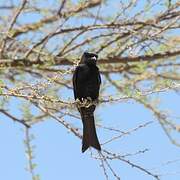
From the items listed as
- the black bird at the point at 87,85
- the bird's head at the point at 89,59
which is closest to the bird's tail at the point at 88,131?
the black bird at the point at 87,85

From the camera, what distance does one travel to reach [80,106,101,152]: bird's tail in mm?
2982

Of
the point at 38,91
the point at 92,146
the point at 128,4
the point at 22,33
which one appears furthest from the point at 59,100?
the point at 22,33

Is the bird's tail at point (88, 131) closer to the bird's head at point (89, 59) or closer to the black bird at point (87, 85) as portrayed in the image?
the black bird at point (87, 85)

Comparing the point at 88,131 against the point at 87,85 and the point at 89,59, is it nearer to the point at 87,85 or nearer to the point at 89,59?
the point at 87,85

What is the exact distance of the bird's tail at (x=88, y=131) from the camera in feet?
9.78

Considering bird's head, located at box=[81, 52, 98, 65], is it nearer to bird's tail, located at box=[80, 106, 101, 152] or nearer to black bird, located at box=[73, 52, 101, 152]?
black bird, located at box=[73, 52, 101, 152]

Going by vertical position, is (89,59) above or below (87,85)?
above

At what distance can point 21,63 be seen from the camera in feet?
14.7

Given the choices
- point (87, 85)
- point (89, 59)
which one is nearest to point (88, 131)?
point (87, 85)

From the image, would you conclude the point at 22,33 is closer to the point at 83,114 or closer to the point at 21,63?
the point at 21,63

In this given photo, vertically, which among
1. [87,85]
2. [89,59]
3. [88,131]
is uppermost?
[89,59]

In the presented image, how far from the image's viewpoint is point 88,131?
308 cm

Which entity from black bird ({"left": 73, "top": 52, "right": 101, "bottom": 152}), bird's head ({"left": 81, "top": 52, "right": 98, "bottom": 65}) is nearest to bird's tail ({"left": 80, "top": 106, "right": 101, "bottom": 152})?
black bird ({"left": 73, "top": 52, "right": 101, "bottom": 152})

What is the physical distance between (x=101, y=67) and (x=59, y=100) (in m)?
2.28
